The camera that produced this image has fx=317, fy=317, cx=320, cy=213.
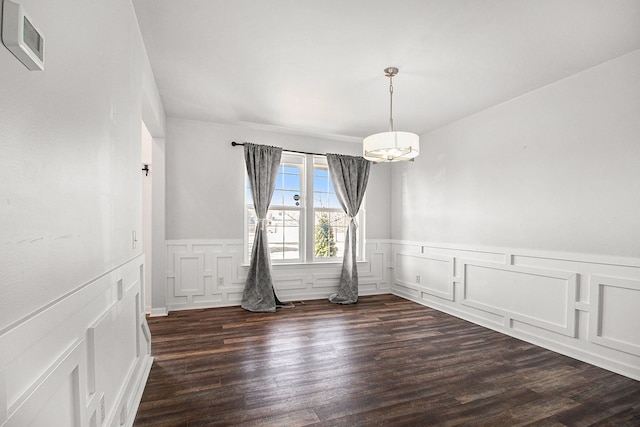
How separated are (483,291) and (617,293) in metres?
1.33

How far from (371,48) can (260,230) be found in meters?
2.85

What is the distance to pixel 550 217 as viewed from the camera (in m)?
3.19

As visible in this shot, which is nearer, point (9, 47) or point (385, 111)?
point (9, 47)

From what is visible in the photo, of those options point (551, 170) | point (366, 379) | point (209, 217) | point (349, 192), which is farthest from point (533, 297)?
point (209, 217)

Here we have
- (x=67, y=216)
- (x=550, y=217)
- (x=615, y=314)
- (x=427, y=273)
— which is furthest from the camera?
(x=427, y=273)

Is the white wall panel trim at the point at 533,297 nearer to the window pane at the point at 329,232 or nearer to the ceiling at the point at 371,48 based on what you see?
the ceiling at the point at 371,48

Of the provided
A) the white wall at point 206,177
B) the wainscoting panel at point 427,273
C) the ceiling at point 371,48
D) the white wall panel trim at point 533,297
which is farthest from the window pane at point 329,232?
the white wall panel trim at point 533,297

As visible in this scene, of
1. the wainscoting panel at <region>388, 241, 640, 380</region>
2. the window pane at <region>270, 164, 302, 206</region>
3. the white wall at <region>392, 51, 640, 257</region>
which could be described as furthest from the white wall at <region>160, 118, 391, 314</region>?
the white wall at <region>392, 51, 640, 257</region>

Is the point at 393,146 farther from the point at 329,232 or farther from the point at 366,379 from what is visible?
the point at 329,232

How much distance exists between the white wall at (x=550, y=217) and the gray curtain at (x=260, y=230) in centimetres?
238

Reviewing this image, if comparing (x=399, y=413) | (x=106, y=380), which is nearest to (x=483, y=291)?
(x=399, y=413)

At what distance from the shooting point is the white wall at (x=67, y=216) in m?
0.77

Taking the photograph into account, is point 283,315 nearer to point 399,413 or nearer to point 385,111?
point 399,413

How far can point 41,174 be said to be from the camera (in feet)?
2.96
